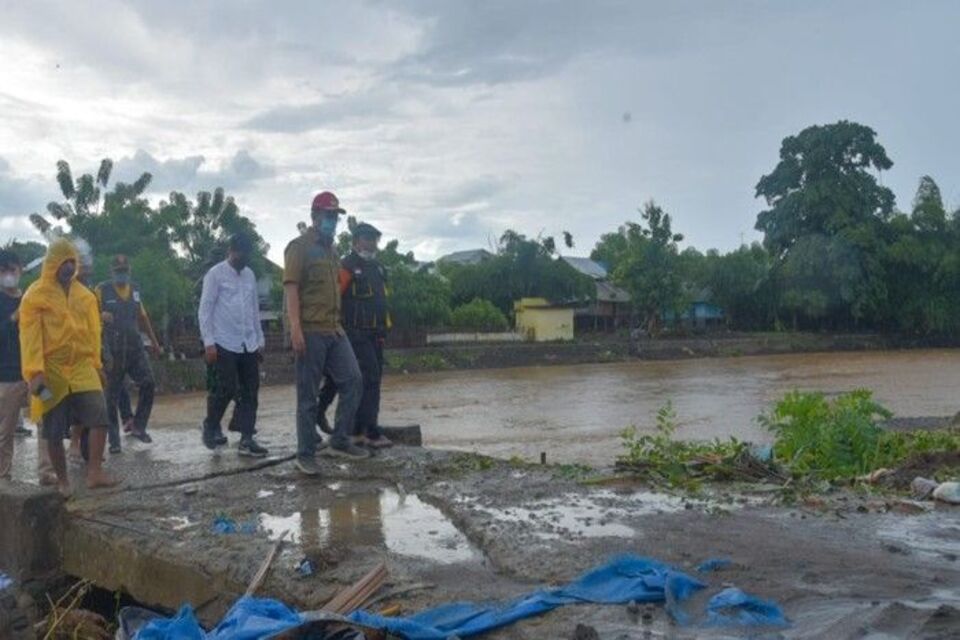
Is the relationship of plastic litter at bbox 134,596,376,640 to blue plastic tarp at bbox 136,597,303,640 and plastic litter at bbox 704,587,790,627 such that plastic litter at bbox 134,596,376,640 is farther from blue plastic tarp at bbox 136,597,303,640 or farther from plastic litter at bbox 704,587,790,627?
plastic litter at bbox 704,587,790,627

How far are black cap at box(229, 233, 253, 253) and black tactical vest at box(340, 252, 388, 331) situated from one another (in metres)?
0.72

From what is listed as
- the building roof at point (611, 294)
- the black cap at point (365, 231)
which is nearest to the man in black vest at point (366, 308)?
the black cap at point (365, 231)

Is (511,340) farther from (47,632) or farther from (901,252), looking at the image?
(47,632)

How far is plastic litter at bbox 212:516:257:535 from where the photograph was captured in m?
5.03

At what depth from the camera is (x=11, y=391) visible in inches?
272

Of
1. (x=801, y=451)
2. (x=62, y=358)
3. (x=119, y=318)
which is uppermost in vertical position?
(x=119, y=318)

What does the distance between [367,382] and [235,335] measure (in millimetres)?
1011

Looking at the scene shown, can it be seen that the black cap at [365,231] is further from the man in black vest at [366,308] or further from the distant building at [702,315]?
the distant building at [702,315]

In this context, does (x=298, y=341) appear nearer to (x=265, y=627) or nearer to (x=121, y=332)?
(x=121, y=332)

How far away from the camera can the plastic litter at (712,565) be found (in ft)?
12.6

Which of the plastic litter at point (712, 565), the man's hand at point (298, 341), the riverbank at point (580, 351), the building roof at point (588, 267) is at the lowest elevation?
the riverbank at point (580, 351)

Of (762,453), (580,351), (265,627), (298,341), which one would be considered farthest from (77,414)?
(580,351)

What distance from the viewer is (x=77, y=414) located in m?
6.23

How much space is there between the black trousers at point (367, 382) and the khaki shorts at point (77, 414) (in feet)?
5.12
